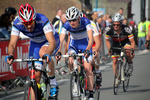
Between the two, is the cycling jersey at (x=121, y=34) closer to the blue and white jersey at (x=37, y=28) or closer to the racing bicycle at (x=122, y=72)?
the racing bicycle at (x=122, y=72)

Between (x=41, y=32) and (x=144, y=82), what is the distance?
5.31 m

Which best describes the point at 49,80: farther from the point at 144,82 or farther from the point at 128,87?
the point at 144,82

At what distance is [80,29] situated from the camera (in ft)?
25.9

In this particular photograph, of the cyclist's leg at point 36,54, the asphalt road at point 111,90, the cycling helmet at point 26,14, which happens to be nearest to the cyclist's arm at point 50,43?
the cyclist's leg at point 36,54

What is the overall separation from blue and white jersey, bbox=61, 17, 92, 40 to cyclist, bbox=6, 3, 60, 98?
96cm

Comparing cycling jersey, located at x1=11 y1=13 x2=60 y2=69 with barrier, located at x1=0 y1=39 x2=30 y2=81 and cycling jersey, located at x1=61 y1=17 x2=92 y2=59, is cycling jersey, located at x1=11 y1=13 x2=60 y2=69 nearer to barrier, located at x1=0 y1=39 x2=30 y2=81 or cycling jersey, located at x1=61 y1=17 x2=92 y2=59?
cycling jersey, located at x1=61 y1=17 x2=92 y2=59

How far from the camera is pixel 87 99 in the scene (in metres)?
7.40

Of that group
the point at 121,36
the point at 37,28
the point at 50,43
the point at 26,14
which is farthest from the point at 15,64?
the point at 26,14

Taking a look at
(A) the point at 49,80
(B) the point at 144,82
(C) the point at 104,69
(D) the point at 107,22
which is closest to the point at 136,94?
(B) the point at 144,82

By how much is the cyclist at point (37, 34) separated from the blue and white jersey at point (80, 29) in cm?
96

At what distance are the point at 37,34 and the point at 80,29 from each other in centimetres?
142

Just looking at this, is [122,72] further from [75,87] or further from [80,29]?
[75,87]

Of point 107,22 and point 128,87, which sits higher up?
point 107,22

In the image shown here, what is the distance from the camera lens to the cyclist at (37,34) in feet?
20.1
